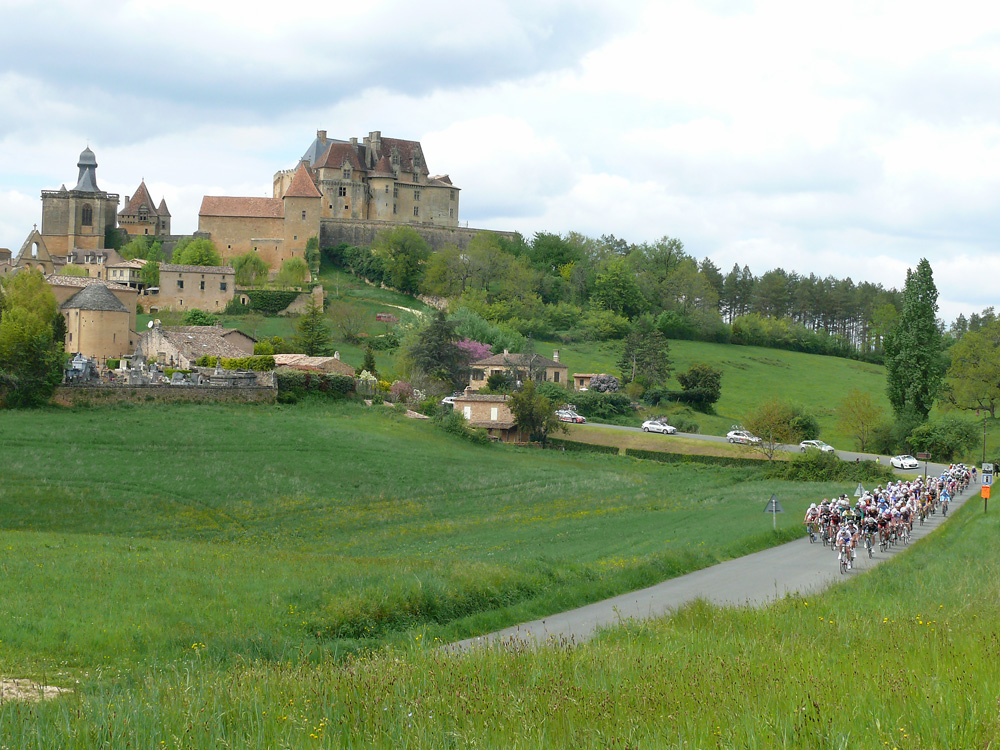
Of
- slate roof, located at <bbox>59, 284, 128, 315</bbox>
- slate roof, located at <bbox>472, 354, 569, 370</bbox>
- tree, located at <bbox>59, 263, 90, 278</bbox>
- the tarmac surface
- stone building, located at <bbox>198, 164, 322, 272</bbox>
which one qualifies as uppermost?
stone building, located at <bbox>198, 164, 322, 272</bbox>

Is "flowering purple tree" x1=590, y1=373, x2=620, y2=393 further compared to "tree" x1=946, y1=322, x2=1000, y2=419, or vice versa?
"flowering purple tree" x1=590, y1=373, x2=620, y2=393

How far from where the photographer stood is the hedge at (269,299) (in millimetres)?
103562

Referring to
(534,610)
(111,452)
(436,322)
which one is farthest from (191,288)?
(534,610)

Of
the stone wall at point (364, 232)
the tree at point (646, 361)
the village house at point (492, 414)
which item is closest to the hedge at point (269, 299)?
the stone wall at point (364, 232)

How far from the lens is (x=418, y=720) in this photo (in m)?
7.64

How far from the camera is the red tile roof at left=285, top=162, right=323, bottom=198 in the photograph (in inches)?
4844

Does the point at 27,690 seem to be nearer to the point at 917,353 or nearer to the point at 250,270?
the point at 917,353

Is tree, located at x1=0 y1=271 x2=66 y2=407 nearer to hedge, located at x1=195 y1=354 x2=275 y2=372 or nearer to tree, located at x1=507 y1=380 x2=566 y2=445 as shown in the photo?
hedge, located at x1=195 y1=354 x2=275 y2=372

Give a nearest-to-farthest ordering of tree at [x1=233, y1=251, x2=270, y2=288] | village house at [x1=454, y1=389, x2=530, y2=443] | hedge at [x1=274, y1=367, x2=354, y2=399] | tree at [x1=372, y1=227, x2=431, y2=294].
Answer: hedge at [x1=274, y1=367, x2=354, y2=399] < village house at [x1=454, y1=389, x2=530, y2=443] < tree at [x1=233, y1=251, x2=270, y2=288] < tree at [x1=372, y1=227, x2=431, y2=294]

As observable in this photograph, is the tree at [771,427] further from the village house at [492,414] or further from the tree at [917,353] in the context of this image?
the village house at [492,414]

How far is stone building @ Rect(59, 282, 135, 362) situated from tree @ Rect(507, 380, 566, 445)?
28616mm

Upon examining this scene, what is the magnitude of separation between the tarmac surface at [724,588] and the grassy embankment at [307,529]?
554 mm

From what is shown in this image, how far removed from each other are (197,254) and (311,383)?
211 feet

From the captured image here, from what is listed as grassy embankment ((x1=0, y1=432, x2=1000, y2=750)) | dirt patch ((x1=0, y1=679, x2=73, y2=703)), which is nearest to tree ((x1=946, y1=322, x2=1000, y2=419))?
grassy embankment ((x1=0, y1=432, x2=1000, y2=750))
